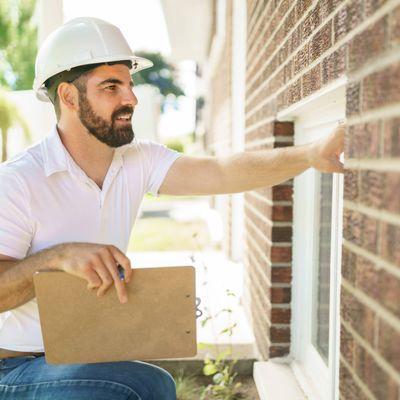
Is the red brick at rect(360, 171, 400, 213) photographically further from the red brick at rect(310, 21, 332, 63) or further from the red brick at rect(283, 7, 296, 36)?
the red brick at rect(283, 7, 296, 36)

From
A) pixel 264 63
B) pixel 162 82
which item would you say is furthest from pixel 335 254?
pixel 162 82

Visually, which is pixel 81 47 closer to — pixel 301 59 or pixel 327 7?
pixel 301 59

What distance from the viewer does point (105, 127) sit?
2398mm

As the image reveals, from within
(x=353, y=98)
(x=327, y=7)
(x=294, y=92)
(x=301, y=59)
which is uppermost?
(x=327, y=7)

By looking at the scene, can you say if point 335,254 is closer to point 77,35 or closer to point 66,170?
point 66,170

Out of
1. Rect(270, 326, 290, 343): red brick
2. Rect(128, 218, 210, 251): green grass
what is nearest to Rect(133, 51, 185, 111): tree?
Rect(128, 218, 210, 251): green grass

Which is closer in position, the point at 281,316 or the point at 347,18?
the point at 347,18

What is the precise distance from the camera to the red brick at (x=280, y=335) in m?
2.99

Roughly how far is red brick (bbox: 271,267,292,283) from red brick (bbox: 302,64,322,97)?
3.69 ft

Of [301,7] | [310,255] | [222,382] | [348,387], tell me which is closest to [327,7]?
[301,7]

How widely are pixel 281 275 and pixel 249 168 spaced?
802 mm

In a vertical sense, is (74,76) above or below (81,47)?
below

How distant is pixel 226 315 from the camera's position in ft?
13.7

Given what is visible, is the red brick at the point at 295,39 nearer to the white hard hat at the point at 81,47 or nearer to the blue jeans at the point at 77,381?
the white hard hat at the point at 81,47
